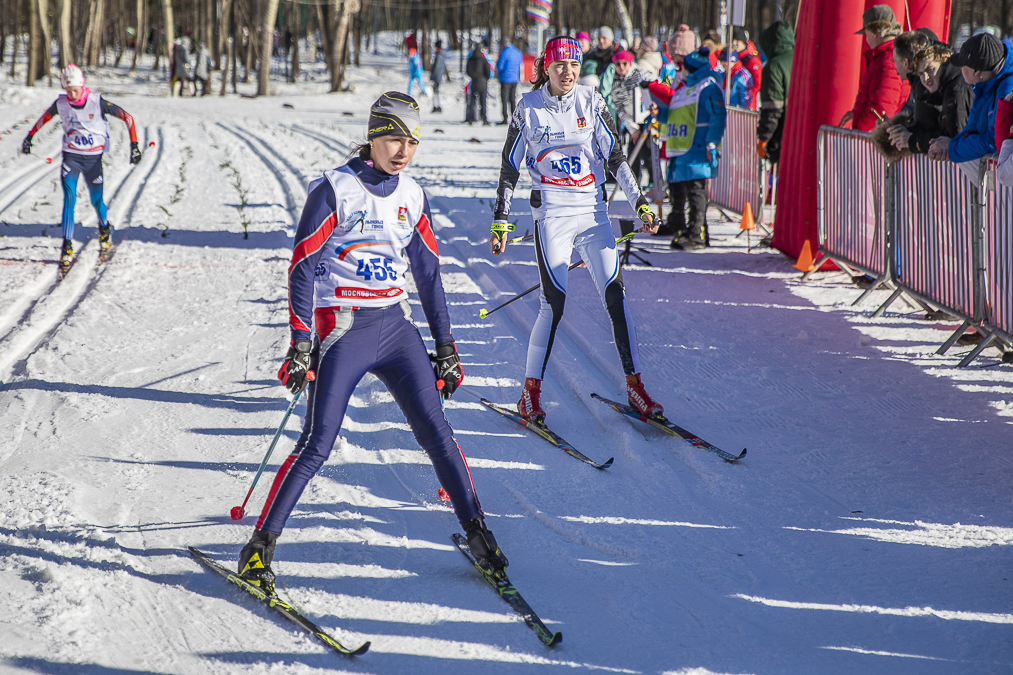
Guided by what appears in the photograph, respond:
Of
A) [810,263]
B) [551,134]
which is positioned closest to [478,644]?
[551,134]

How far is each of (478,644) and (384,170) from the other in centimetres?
188

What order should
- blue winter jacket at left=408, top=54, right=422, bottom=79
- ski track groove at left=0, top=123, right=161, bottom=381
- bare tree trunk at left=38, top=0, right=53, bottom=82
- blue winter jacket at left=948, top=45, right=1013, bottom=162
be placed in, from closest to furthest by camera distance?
blue winter jacket at left=948, top=45, right=1013, bottom=162, ski track groove at left=0, top=123, right=161, bottom=381, blue winter jacket at left=408, top=54, right=422, bottom=79, bare tree trunk at left=38, top=0, right=53, bottom=82

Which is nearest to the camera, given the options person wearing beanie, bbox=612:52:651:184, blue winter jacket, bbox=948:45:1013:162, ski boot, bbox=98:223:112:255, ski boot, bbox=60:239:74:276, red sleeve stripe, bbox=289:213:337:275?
red sleeve stripe, bbox=289:213:337:275

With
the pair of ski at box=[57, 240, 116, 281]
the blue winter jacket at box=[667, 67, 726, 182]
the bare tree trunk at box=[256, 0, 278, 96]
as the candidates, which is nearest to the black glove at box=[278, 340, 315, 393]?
the pair of ski at box=[57, 240, 116, 281]

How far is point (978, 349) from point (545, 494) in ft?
10.4

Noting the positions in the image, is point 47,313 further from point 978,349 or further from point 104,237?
point 978,349

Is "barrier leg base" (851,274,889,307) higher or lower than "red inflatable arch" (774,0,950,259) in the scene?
lower

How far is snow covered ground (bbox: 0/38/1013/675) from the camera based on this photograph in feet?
10.5

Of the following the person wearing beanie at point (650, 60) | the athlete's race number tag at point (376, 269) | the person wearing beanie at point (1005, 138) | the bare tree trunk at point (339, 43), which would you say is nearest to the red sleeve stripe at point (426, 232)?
the athlete's race number tag at point (376, 269)

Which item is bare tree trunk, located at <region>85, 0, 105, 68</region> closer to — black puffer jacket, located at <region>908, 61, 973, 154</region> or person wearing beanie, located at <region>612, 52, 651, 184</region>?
person wearing beanie, located at <region>612, 52, 651, 184</region>

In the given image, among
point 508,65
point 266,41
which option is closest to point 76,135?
point 508,65

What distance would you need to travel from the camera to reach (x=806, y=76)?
28.7 ft

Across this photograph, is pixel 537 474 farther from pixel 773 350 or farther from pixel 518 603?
pixel 773 350

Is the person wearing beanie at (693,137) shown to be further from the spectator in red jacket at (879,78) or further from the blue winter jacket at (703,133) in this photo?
the spectator in red jacket at (879,78)
